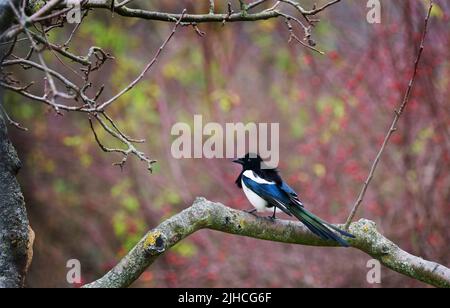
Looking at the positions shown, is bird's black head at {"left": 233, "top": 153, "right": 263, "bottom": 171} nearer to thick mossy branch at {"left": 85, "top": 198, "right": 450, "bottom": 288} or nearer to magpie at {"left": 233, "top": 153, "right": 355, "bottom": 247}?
magpie at {"left": 233, "top": 153, "right": 355, "bottom": 247}

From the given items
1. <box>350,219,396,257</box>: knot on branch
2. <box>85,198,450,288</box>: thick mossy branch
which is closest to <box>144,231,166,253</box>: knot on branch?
<box>85,198,450,288</box>: thick mossy branch

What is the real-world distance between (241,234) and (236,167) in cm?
452

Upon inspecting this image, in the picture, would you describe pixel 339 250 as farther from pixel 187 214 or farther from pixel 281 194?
pixel 187 214

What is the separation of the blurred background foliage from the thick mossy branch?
9.17 feet

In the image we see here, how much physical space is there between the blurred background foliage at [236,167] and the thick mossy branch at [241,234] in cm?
279

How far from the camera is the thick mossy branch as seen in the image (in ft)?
11.9

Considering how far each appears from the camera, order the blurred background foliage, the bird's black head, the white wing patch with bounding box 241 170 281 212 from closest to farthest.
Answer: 1. the white wing patch with bounding box 241 170 281 212
2. the bird's black head
3. the blurred background foliage

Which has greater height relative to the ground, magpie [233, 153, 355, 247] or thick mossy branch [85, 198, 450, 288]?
magpie [233, 153, 355, 247]

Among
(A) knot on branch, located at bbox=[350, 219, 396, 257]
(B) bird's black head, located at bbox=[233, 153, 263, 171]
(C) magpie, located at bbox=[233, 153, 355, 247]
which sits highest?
(B) bird's black head, located at bbox=[233, 153, 263, 171]

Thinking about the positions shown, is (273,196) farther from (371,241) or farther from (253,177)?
(371,241)

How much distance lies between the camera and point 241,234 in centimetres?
418

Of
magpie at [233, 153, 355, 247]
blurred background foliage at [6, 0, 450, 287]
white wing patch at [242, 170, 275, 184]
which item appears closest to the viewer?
magpie at [233, 153, 355, 247]

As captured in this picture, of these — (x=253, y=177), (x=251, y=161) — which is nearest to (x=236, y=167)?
(x=251, y=161)

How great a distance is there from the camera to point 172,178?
382 inches
